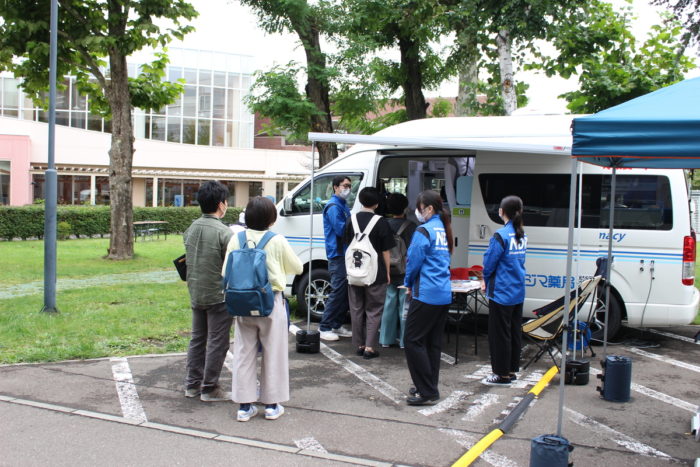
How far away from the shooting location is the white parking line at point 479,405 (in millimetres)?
5273

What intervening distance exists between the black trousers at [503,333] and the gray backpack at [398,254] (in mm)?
1424

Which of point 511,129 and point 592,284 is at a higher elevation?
point 511,129

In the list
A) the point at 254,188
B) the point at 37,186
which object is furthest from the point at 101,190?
the point at 254,188

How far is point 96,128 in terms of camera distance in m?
41.1

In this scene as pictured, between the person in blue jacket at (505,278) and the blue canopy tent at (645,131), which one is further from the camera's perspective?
the person in blue jacket at (505,278)

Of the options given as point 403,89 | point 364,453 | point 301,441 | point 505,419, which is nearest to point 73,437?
point 301,441

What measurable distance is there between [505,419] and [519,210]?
1.84 metres

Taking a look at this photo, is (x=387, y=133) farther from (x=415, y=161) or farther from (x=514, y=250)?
(x=514, y=250)

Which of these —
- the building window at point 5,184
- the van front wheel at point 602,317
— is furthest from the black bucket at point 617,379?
the building window at point 5,184

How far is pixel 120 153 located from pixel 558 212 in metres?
11.2

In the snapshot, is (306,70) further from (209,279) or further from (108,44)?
(209,279)

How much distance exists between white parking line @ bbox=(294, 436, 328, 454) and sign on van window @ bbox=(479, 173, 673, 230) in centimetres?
428

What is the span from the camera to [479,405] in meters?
5.58

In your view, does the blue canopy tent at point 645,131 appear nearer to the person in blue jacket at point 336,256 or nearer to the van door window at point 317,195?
the person in blue jacket at point 336,256
